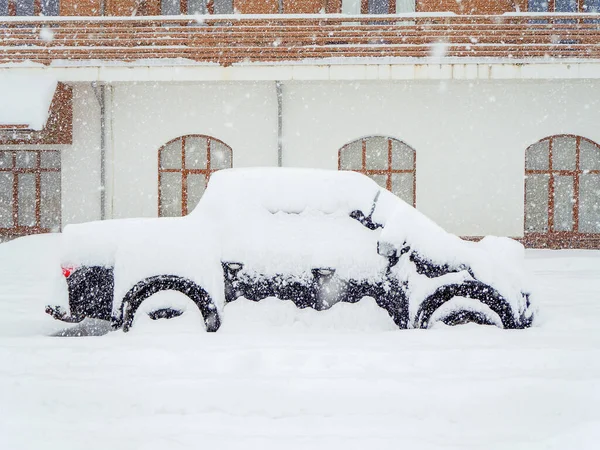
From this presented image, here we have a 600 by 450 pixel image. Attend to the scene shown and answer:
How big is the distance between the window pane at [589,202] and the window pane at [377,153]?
16.2 feet

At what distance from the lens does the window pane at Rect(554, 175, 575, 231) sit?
12.8 metres

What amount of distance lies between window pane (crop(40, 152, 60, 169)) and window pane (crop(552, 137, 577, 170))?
12622mm

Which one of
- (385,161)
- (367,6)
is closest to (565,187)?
(385,161)

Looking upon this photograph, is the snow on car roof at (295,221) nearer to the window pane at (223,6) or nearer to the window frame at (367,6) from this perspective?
the window frame at (367,6)

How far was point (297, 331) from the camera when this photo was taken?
4777 millimetres

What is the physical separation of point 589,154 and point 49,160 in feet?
44.9

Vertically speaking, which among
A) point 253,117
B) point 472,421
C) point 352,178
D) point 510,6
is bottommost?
point 472,421

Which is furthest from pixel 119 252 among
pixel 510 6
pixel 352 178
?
pixel 510 6

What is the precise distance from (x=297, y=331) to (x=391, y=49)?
28.2 ft

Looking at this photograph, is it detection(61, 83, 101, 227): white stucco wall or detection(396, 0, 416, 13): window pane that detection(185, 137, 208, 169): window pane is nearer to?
detection(61, 83, 101, 227): white stucco wall

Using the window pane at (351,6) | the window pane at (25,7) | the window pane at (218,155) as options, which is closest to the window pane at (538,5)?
the window pane at (351,6)

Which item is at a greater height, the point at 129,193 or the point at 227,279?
the point at 129,193

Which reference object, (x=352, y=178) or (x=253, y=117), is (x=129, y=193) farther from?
(x=352, y=178)

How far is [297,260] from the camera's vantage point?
4.77 meters
